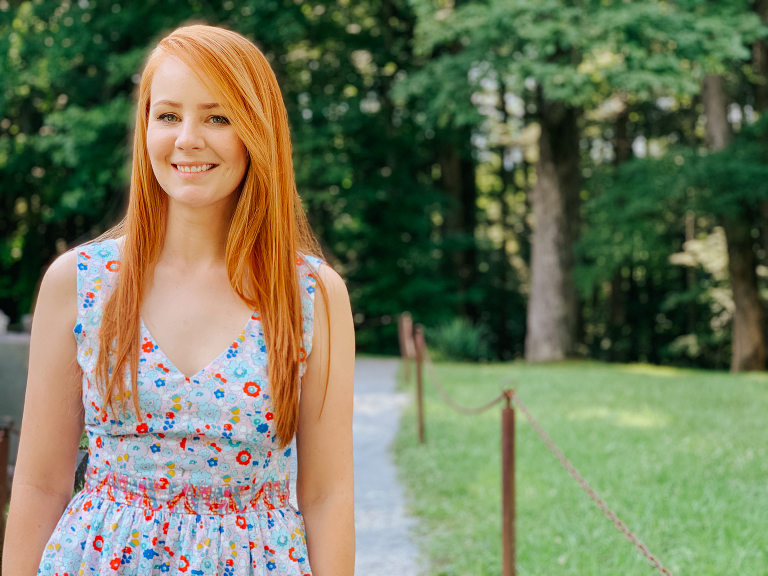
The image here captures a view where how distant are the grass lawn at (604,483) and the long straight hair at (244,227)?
300cm

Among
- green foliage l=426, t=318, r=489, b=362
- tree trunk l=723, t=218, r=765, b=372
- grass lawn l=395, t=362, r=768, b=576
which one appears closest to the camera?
grass lawn l=395, t=362, r=768, b=576

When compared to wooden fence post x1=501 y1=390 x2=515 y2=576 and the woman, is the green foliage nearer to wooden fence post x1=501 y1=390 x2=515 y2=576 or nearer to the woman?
wooden fence post x1=501 y1=390 x2=515 y2=576

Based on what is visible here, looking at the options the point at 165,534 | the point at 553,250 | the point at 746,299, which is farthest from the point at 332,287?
the point at 746,299

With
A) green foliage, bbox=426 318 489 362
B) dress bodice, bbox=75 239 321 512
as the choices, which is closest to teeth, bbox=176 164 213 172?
dress bodice, bbox=75 239 321 512

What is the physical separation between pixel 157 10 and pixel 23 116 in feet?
12.2

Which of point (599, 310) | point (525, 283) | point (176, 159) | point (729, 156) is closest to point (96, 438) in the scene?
point (176, 159)

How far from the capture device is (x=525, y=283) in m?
26.0

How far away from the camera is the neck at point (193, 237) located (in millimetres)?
1555

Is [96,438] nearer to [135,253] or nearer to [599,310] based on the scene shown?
[135,253]

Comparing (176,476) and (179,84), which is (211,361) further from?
(179,84)

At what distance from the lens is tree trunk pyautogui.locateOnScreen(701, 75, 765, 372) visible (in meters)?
14.5

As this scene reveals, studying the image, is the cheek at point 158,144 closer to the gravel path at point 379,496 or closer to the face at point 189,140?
the face at point 189,140

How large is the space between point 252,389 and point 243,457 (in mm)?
136

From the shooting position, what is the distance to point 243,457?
1436 millimetres
